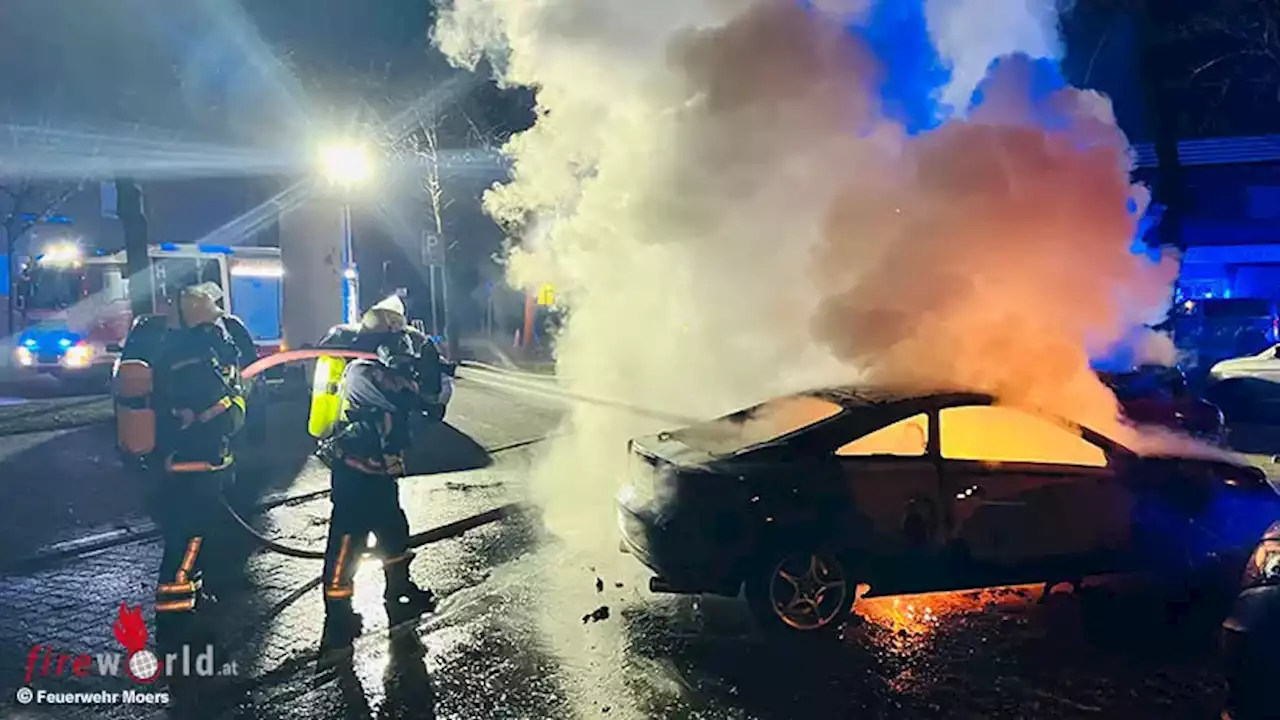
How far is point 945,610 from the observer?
5.84 metres

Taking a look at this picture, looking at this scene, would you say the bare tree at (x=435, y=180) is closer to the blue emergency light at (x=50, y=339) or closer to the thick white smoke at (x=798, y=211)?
the blue emergency light at (x=50, y=339)

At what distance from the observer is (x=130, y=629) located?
5.37m

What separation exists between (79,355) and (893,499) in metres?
16.2

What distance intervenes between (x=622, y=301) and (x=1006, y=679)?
6.63 meters

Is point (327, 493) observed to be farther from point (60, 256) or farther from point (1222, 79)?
point (1222, 79)

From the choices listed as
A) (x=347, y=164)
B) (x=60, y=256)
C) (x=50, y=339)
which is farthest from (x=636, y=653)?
(x=60, y=256)

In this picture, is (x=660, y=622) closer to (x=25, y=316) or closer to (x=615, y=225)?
(x=615, y=225)

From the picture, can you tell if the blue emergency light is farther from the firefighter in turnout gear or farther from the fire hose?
the firefighter in turnout gear

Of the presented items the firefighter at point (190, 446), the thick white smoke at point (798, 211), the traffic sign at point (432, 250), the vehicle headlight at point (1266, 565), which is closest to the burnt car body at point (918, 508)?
the thick white smoke at point (798, 211)

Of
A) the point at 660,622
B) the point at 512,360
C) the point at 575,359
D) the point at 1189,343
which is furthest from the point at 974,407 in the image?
the point at 512,360

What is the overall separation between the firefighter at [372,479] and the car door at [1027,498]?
10.7 ft

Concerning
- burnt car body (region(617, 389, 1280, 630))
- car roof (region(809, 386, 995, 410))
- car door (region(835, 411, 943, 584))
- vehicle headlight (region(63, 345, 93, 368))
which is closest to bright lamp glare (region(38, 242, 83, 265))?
vehicle headlight (region(63, 345, 93, 368))

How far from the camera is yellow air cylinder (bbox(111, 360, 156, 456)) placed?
17.7ft

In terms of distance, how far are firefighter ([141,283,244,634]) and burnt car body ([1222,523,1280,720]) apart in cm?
519
